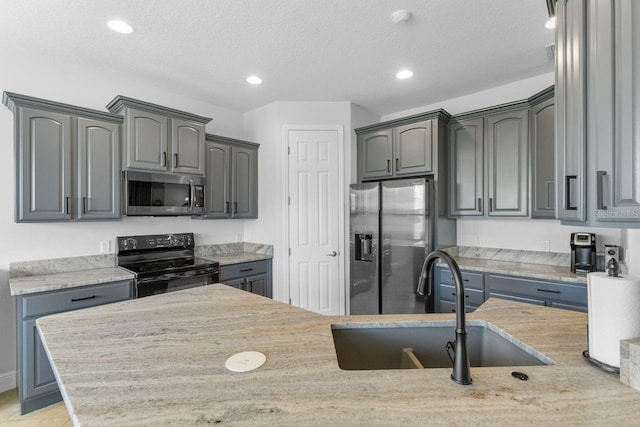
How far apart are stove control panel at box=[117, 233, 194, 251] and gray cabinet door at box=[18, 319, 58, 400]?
98cm

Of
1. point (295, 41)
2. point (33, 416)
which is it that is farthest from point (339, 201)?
point (33, 416)

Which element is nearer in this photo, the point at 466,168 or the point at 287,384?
the point at 287,384

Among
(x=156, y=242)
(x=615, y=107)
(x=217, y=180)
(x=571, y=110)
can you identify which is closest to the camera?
(x=615, y=107)

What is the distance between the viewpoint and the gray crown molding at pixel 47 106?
7.33ft

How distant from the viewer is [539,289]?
254 centimetres

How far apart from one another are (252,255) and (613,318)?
3324mm

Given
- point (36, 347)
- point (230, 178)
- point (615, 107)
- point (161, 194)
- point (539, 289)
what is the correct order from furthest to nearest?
point (230, 178), point (161, 194), point (539, 289), point (36, 347), point (615, 107)

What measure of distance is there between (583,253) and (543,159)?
847 mm

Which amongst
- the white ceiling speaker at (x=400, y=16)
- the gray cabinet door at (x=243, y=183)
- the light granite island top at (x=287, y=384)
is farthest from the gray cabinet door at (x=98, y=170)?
the white ceiling speaker at (x=400, y=16)

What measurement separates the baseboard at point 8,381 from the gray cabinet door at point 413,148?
12.7 feet

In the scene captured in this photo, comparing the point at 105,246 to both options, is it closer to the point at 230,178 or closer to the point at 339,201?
the point at 230,178

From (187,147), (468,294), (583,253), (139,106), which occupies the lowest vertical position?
(468,294)

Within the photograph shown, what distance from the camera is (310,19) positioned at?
6.91ft

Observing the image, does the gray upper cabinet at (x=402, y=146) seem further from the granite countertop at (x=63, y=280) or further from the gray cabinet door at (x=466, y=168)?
the granite countertop at (x=63, y=280)
